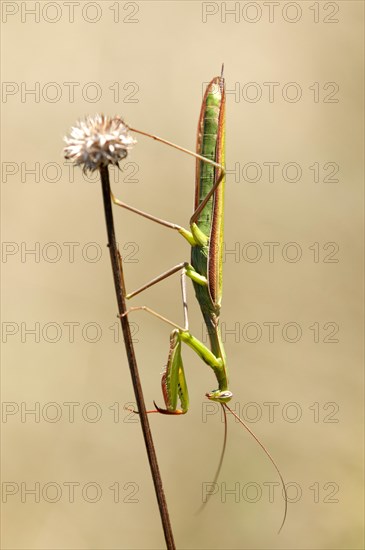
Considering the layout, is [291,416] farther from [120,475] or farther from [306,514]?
[120,475]

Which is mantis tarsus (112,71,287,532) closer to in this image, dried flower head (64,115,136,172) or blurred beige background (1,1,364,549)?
dried flower head (64,115,136,172)

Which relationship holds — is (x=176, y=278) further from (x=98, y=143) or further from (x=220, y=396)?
(x=98, y=143)

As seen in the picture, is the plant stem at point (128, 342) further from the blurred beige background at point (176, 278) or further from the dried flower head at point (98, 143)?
the blurred beige background at point (176, 278)

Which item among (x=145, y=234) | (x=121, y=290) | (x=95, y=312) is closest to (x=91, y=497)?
(x=95, y=312)

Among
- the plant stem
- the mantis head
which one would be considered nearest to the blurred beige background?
the mantis head

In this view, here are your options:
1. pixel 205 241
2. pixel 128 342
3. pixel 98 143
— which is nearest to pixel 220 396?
pixel 205 241

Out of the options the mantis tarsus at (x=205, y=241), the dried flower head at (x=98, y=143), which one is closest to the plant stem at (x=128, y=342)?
the dried flower head at (x=98, y=143)
